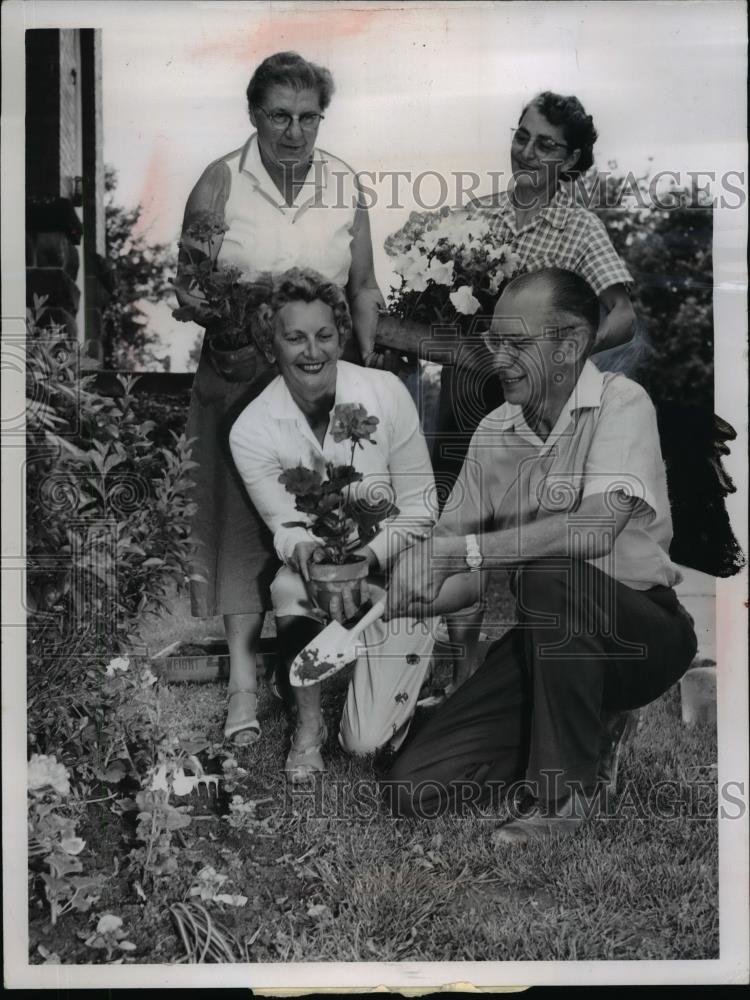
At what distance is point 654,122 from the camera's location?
3.58m

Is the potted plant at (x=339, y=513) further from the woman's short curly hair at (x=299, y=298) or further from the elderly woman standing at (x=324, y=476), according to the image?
the woman's short curly hair at (x=299, y=298)

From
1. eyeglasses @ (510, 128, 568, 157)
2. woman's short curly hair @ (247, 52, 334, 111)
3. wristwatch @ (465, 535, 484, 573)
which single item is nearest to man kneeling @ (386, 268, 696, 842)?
wristwatch @ (465, 535, 484, 573)

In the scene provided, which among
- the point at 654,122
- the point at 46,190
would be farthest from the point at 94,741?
the point at 654,122

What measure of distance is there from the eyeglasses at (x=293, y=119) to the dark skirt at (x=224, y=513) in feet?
2.89

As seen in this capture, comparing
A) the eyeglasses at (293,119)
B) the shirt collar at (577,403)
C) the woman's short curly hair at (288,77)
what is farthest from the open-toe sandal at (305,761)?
the woman's short curly hair at (288,77)

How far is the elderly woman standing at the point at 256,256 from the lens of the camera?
354 centimetres

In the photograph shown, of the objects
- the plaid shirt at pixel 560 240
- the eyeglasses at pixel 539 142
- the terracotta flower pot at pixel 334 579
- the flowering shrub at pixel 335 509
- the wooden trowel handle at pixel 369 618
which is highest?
the eyeglasses at pixel 539 142

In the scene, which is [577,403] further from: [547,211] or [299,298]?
[299,298]

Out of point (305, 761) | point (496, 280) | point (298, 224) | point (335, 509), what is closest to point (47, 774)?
point (305, 761)

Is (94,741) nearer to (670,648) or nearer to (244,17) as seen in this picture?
(670,648)

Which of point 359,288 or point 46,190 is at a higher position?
point 46,190

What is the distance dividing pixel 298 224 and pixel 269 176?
214mm

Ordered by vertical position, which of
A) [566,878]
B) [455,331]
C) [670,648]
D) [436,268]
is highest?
[436,268]

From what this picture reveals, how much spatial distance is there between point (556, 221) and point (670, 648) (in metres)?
1.64
